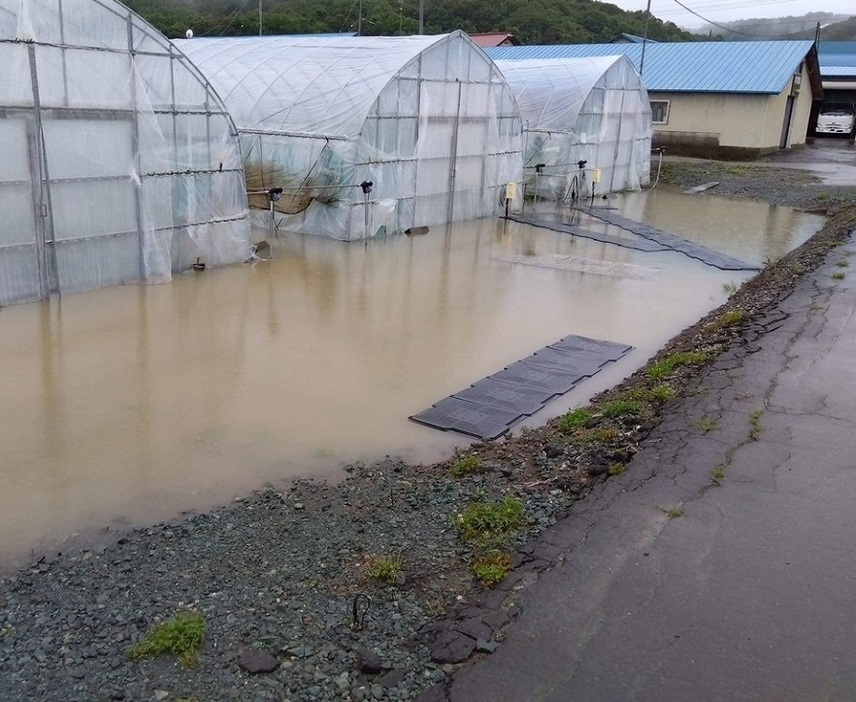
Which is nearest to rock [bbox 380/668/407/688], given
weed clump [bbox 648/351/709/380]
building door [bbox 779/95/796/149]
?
weed clump [bbox 648/351/709/380]

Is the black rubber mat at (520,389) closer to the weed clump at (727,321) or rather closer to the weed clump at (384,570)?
the weed clump at (727,321)

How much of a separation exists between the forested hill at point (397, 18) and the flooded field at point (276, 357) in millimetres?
44468

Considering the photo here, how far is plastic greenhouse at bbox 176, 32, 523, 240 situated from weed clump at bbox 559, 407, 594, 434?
10.0 m

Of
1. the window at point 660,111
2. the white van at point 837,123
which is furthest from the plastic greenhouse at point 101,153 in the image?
the white van at point 837,123

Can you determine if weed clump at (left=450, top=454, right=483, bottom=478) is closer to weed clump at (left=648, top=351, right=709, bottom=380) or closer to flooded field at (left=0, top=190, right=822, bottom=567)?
flooded field at (left=0, top=190, right=822, bottom=567)

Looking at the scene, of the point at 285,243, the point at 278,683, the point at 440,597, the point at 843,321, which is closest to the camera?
the point at 278,683

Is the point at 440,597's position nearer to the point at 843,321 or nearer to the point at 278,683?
the point at 278,683

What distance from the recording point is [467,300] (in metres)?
13.7

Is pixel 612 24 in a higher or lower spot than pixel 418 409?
higher

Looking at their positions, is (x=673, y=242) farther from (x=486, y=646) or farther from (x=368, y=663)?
(x=368, y=663)

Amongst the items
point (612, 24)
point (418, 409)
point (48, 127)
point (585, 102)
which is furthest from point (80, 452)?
point (612, 24)

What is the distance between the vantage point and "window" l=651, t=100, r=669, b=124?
1607 inches

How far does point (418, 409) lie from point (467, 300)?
4897mm

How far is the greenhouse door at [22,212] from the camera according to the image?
11.6 metres
